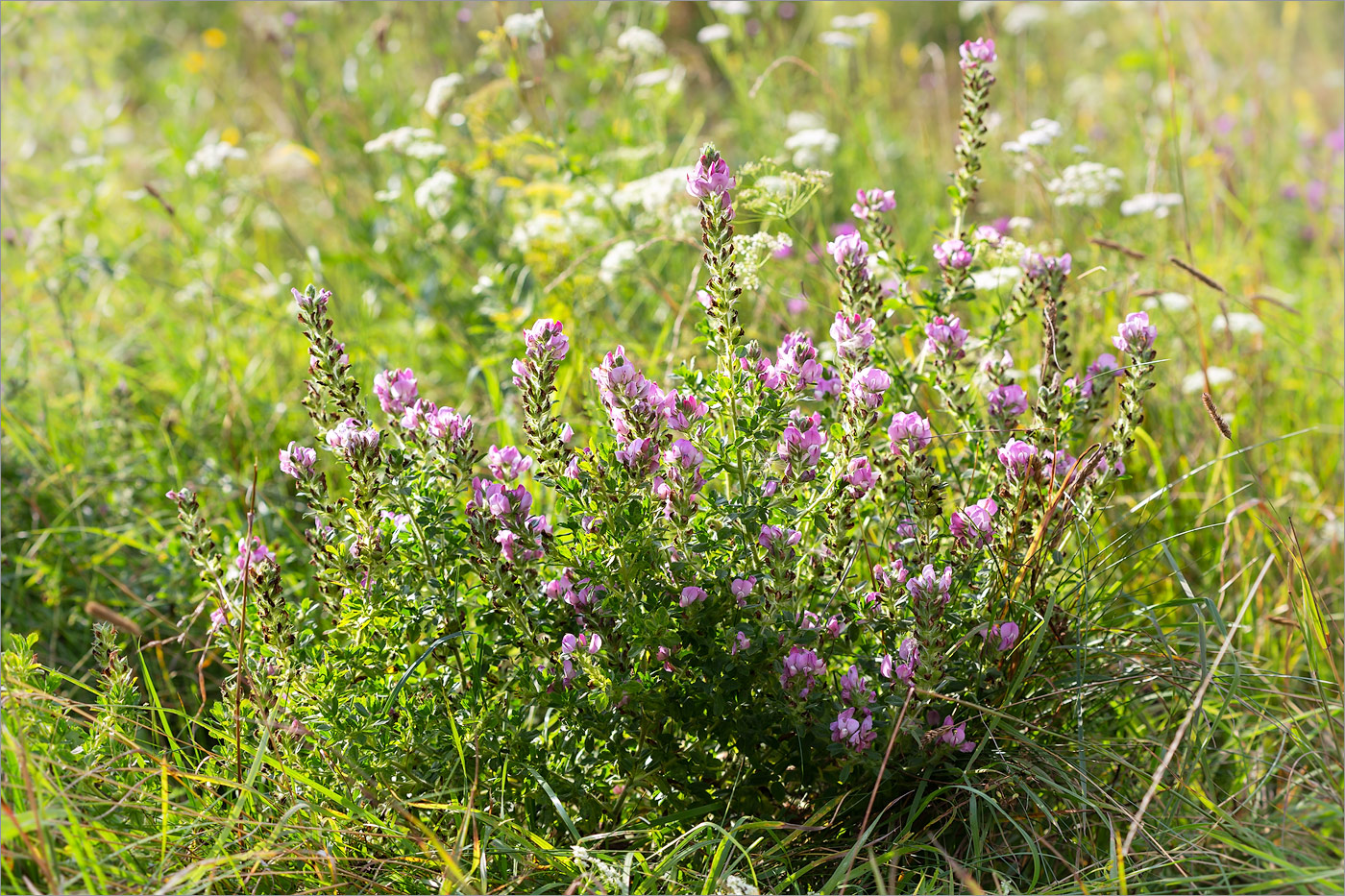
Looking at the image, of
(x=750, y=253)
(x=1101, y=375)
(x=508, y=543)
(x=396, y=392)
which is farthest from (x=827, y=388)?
(x=396, y=392)

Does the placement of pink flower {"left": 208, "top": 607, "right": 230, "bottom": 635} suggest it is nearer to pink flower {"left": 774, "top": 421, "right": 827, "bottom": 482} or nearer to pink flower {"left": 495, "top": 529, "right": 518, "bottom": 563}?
pink flower {"left": 495, "top": 529, "right": 518, "bottom": 563}

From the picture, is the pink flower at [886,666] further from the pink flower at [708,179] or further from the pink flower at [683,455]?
the pink flower at [708,179]

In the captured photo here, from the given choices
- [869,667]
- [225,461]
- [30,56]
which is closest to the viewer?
[869,667]

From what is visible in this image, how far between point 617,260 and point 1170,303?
5.14 ft

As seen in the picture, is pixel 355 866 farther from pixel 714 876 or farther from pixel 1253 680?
pixel 1253 680

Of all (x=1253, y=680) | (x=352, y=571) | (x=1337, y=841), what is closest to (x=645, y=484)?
(x=352, y=571)

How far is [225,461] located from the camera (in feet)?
9.69

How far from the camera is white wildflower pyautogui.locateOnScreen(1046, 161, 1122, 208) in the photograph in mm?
2822

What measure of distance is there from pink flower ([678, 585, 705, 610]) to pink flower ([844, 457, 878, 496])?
30 cm

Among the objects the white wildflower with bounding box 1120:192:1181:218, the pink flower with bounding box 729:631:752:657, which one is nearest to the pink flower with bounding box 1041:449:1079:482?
the pink flower with bounding box 729:631:752:657

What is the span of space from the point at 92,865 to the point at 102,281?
129 inches

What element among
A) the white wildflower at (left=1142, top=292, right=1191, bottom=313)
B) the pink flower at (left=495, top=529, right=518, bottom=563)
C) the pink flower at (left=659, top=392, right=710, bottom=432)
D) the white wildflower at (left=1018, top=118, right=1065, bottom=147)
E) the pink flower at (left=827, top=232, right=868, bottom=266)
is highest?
the pink flower at (left=827, top=232, right=868, bottom=266)

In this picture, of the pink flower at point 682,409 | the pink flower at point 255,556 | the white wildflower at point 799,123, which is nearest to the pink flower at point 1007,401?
the pink flower at point 682,409

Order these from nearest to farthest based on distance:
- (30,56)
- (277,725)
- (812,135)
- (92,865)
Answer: (92,865), (277,725), (812,135), (30,56)
